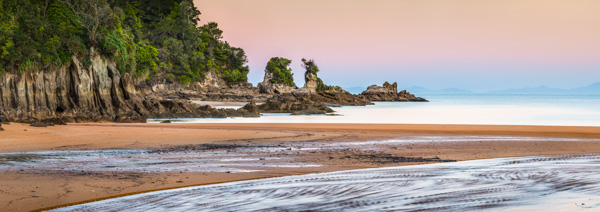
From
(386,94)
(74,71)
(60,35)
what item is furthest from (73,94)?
(386,94)

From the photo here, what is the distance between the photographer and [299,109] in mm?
34844

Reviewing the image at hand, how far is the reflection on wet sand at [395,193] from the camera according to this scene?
212 inches

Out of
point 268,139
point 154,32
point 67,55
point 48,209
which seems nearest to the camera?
point 48,209

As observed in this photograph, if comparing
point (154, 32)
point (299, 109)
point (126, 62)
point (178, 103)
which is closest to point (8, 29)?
point (126, 62)

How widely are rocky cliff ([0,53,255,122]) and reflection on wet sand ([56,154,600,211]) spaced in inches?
650

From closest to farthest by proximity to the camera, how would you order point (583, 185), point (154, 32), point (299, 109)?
1. point (583, 185)
2. point (299, 109)
3. point (154, 32)

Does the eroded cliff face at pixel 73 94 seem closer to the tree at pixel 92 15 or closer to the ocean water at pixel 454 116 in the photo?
the tree at pixel 92 15

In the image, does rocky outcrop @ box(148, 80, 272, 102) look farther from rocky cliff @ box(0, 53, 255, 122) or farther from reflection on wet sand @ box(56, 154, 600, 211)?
reflection on wet sand @ box(56, 154, 600, 211)

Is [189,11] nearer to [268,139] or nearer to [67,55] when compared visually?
[67,55]

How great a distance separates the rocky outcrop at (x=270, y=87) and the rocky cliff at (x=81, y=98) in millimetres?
43429

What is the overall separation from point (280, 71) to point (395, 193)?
72958 millimetres

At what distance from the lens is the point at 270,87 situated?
240ft

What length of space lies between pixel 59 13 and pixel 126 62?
4303mm

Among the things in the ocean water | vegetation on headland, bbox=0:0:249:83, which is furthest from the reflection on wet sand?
vegetation on headland, bbox=0:0:249:83
